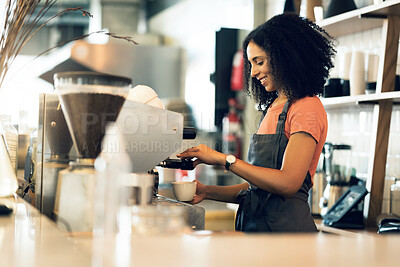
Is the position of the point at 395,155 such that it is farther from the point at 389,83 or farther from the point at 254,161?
the point at 254,161

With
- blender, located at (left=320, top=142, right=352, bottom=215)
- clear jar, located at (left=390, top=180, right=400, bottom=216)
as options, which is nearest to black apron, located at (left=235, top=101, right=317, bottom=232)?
clear jar, located at (left=390, top=180, right=400, bottom=216)

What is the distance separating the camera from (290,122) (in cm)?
180

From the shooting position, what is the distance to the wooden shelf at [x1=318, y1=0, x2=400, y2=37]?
2340 millimetres

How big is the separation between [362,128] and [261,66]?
4.08ft

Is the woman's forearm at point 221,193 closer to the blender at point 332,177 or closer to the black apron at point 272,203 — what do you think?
the black apron at point 272,203

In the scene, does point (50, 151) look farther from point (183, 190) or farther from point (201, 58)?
point (201, 58)

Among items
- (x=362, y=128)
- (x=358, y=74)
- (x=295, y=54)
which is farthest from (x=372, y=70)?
(x=295, y=54)

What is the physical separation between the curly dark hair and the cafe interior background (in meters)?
0.44

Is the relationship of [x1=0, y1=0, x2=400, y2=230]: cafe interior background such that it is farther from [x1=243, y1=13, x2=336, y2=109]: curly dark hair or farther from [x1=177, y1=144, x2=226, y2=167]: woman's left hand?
[x1=243, y1=13, x2=336, y2=109]: curly dark hair

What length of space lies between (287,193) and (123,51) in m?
4.11

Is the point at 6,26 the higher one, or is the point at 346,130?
the point at 6,26

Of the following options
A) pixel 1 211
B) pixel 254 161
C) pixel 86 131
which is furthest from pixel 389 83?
pixel 1 211

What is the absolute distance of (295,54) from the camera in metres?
1.88

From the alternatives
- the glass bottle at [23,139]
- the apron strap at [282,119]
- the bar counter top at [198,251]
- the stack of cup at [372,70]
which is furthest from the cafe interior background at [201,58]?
the bar counter top at [198,251]
